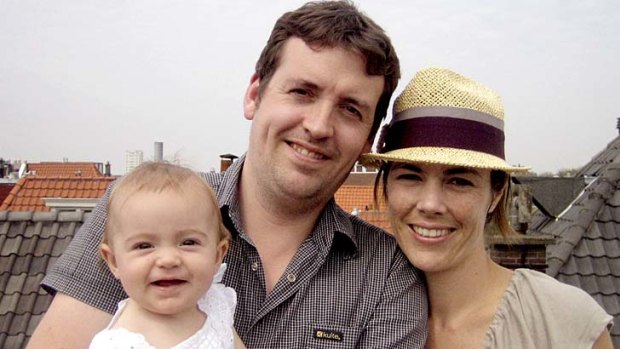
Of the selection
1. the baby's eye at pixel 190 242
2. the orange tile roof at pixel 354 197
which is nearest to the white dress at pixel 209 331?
the baby's eye at pixel 190 242

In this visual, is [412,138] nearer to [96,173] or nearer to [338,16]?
[338,16]

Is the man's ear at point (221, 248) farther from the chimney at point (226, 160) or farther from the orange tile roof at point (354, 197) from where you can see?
the orange tile roof at point (354, 197)

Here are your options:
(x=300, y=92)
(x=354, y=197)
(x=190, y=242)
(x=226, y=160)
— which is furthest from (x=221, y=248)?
(x=354, y=197)

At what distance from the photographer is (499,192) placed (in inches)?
94.9

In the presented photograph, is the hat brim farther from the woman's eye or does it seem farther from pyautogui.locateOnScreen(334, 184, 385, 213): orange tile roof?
pyautogui.locateOnScreen(334, 184, 385, 213): orange tile roof

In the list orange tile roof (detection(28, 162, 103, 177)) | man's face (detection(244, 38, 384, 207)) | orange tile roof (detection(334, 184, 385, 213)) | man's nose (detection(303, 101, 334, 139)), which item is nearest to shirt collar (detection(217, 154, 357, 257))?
man's face (detection(244, 38, 384, 207))

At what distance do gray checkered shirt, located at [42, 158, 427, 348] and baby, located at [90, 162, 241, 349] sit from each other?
200mm

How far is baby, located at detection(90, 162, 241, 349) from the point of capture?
1688 millimetres

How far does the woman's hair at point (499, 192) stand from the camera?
7.75ft

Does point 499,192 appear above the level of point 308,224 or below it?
above

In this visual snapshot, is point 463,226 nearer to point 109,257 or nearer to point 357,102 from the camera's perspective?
point 357,102

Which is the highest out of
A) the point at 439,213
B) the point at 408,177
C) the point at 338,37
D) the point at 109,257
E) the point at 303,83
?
the point at 338,37

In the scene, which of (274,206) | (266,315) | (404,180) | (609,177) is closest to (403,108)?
(404,180)

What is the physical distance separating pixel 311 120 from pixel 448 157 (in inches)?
20.4
